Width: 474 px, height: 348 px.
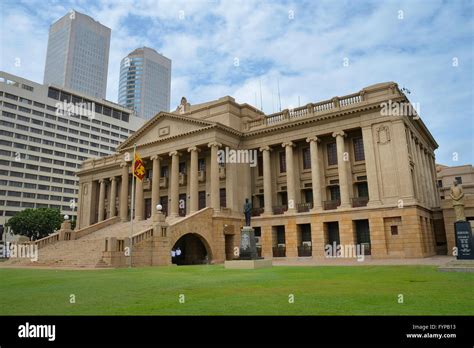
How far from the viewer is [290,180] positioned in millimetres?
38062

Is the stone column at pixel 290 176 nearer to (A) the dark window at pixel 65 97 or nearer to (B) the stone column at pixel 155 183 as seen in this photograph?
(B) the stone column at pixel 155 183

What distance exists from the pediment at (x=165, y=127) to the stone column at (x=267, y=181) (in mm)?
6709

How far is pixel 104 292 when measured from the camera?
37.1 feet

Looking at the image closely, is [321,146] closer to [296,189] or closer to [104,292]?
[296,189]

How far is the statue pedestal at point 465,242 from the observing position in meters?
17.9

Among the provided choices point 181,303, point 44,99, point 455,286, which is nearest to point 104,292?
point 181,303

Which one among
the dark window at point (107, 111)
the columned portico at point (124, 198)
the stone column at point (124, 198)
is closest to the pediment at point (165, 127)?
the columned portico at point (124, 198)

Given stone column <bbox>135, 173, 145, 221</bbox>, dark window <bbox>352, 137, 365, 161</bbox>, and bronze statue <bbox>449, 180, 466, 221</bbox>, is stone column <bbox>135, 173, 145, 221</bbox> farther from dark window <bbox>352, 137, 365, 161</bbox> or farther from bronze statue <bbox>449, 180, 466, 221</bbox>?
bronze statue <bbox>449, 180, 466, 221</bbox>

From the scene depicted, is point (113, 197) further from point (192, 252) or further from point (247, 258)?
point (247, 258)

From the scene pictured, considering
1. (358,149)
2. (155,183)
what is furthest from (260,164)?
(155,183)

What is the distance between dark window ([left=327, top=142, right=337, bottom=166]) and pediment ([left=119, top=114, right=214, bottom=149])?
12582 mm

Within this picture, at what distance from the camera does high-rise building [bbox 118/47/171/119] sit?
579ft

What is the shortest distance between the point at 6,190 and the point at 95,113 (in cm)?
3536

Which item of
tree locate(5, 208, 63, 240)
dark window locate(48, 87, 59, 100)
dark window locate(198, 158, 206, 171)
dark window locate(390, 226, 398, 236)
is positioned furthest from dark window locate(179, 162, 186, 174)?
dark window locate(48, 87, 59, 100)
